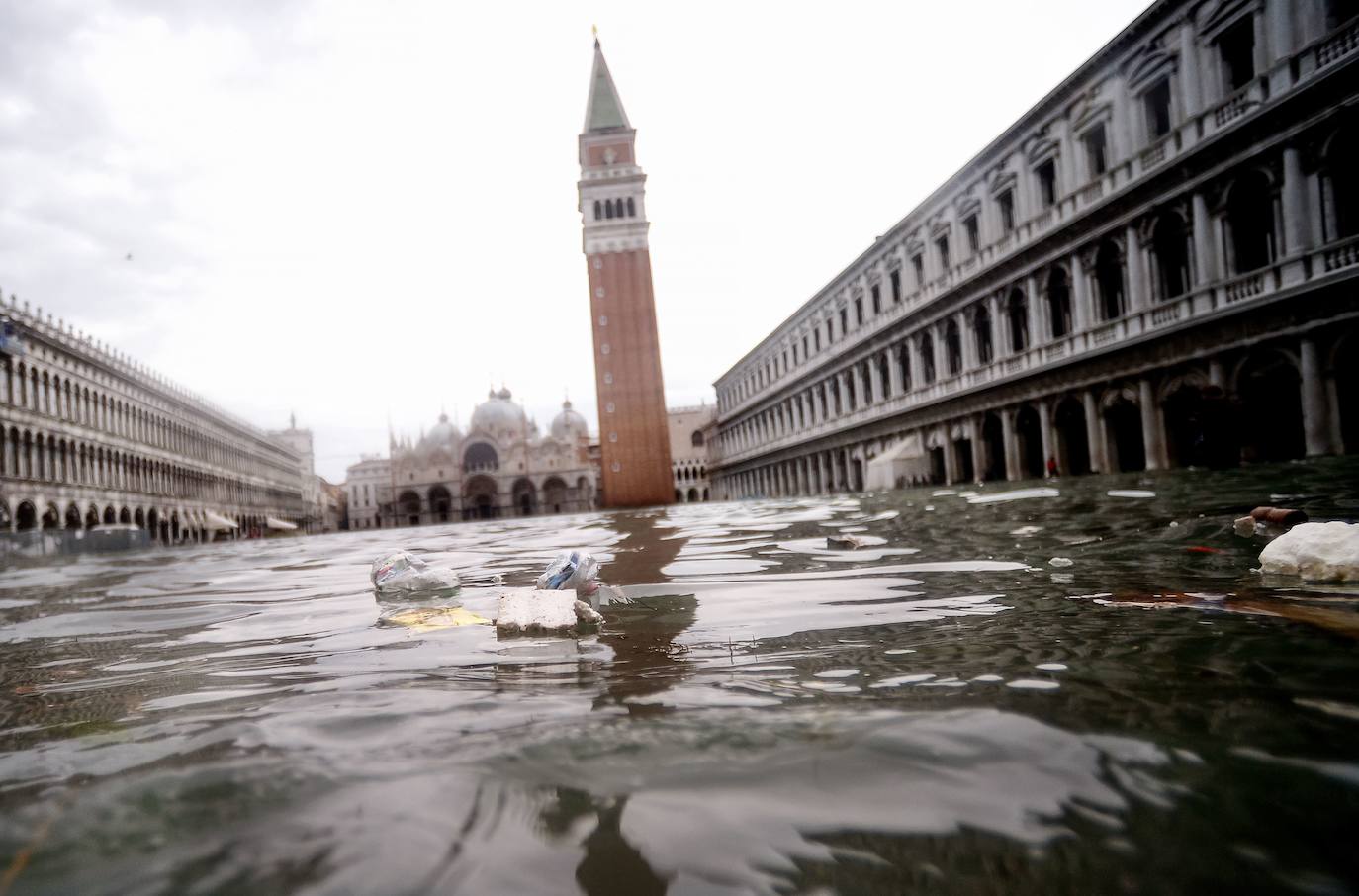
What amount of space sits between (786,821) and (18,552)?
24.5 m

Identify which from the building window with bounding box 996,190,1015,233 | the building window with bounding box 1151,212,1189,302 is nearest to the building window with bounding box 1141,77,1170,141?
the building window with bounding box 1151,212,1189,302

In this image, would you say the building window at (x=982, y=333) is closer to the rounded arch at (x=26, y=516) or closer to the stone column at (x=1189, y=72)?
the stone column at (x=1189, y=72)

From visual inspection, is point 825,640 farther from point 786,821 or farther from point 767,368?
point 767,368

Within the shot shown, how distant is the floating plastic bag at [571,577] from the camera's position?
3955mm

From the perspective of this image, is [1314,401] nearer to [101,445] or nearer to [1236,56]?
[1236,56]

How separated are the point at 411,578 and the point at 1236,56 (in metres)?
19.5

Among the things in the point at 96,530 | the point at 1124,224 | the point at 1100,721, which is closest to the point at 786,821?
the point at 1100,721

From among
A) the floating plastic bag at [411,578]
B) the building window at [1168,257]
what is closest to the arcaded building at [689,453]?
the building window at [1168,257]

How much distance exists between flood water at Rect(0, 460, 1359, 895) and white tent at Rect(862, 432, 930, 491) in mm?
25879

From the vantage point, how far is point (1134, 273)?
18953 mm

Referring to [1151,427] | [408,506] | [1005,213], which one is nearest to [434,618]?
[1151,427]

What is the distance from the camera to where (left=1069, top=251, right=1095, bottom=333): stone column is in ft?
68.6

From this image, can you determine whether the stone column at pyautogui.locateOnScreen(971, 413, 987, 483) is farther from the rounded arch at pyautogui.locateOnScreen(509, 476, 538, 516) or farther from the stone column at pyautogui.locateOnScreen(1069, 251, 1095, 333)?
the rounded arch at pyautogui.locateOnScreen(509, 476, 538, 516)

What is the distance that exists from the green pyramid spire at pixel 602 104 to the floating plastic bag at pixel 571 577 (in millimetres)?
54245
